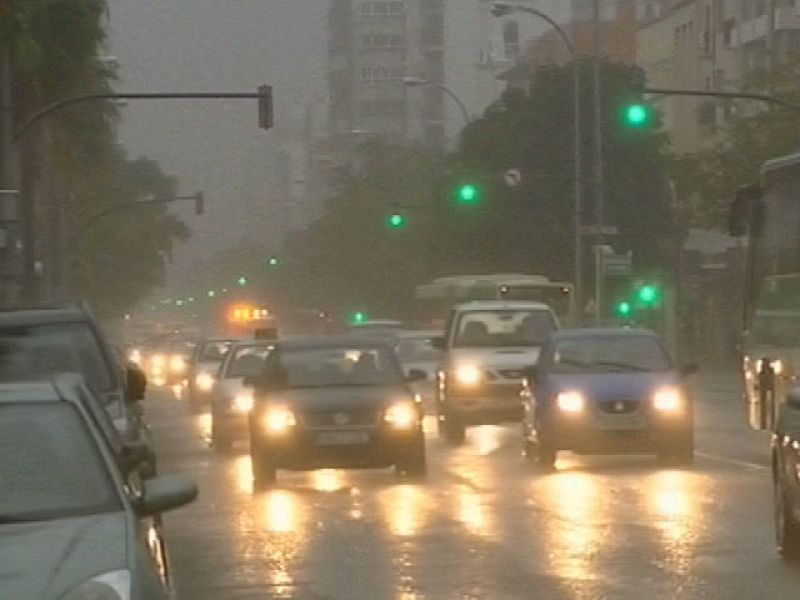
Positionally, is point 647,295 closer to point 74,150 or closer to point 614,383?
point 74,150

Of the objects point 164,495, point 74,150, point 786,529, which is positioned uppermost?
point 74,150

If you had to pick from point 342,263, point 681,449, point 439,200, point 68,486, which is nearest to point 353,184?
point 342,263

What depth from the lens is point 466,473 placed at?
30.3 m

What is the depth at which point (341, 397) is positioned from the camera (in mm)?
29297

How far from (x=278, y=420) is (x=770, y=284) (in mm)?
5814

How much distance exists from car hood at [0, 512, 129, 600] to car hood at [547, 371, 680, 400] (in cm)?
2081

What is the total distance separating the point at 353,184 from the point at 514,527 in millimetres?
118999

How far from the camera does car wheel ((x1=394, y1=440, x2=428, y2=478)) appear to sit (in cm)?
2928

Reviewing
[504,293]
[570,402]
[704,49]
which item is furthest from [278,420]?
[704,49]

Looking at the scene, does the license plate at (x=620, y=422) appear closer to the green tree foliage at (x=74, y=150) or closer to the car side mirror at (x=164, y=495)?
the green tree foliage at (x=74, y=150)

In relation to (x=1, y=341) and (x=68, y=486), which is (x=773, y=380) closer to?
(x=1, y=341)

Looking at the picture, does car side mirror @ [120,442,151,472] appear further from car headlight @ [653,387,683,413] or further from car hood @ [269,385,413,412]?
car headlight @ [653,387,683,413]

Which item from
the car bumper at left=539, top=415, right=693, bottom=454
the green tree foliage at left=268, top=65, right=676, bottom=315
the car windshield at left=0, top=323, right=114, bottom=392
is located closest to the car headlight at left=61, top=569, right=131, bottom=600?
the car windshield at left=0, top=323, right=114, bottom=392

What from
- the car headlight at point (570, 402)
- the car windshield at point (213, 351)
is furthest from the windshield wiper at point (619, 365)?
the car windshield at point (213, 351)
